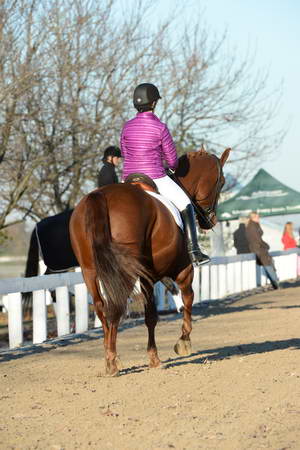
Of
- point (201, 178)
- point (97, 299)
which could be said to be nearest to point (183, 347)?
point (97, 299)

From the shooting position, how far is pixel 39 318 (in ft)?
42.1

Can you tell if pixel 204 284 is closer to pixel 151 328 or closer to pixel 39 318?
pixel 39 318

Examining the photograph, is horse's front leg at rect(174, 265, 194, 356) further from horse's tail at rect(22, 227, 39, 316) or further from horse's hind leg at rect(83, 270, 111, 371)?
horse's tail at rect(22, 227, 39, 316)

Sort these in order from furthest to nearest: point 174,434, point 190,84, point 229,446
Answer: point 190,84, point 174,434, point 229,446

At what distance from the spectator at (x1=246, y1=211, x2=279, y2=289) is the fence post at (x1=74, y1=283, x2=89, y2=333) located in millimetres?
11311

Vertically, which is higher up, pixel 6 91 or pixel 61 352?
pixel 6 91

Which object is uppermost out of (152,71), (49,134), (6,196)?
(152,71)

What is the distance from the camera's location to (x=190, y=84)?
86.1ft

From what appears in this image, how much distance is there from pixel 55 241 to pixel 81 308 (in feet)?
3.56

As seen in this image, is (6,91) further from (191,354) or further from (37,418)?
(37,418)

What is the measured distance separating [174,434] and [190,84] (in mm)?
21068

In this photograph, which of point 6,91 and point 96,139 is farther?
point 96,139

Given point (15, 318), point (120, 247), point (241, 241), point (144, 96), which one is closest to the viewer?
point (120, 247)

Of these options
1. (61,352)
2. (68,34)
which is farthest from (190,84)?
(61,352)
